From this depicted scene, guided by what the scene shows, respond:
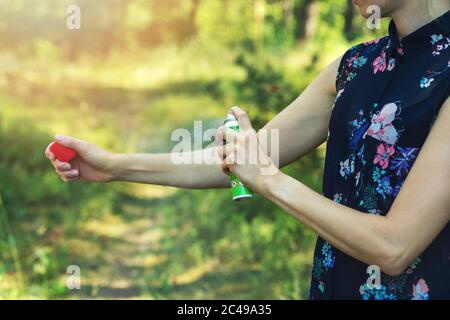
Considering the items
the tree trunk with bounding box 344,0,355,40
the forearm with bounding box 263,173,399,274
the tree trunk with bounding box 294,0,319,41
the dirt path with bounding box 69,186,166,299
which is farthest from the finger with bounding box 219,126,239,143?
the tree trunk with bounding box 294,0,319,41

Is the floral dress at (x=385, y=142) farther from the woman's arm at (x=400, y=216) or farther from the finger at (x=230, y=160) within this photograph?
the finger at (x=230, y=160)

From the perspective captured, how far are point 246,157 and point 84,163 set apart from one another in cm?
65

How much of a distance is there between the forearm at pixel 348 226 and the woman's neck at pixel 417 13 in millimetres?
435

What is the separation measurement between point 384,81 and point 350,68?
15cm

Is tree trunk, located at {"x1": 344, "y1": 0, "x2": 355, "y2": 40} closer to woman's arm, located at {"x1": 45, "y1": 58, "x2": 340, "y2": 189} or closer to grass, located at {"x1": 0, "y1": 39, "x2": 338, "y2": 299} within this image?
grass, located at {"x1": 0, "y1": 39, "x2": 338, "y2": 299}

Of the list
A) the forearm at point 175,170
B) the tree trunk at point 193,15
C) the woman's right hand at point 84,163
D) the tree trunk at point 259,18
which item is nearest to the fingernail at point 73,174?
the woman's right hand at point 84,163

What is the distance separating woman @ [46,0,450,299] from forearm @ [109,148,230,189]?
0.33 metres

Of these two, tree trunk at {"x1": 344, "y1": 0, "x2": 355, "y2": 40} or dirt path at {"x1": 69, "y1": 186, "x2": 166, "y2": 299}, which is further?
tree trunk at {"x1": 344, "y1": 0, "x2": 355, "y2": 40}

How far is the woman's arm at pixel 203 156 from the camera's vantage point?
72.0 inches

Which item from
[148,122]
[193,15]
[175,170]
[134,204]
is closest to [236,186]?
[175,170]

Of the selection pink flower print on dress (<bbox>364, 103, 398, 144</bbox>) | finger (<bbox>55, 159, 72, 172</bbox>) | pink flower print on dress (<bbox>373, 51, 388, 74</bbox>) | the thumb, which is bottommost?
finger (<bbox>55, 159, 72, 172</bbox>)

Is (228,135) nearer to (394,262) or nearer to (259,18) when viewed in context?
(394,262)

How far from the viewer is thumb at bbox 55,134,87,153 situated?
193cm

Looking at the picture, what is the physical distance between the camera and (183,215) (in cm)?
479
